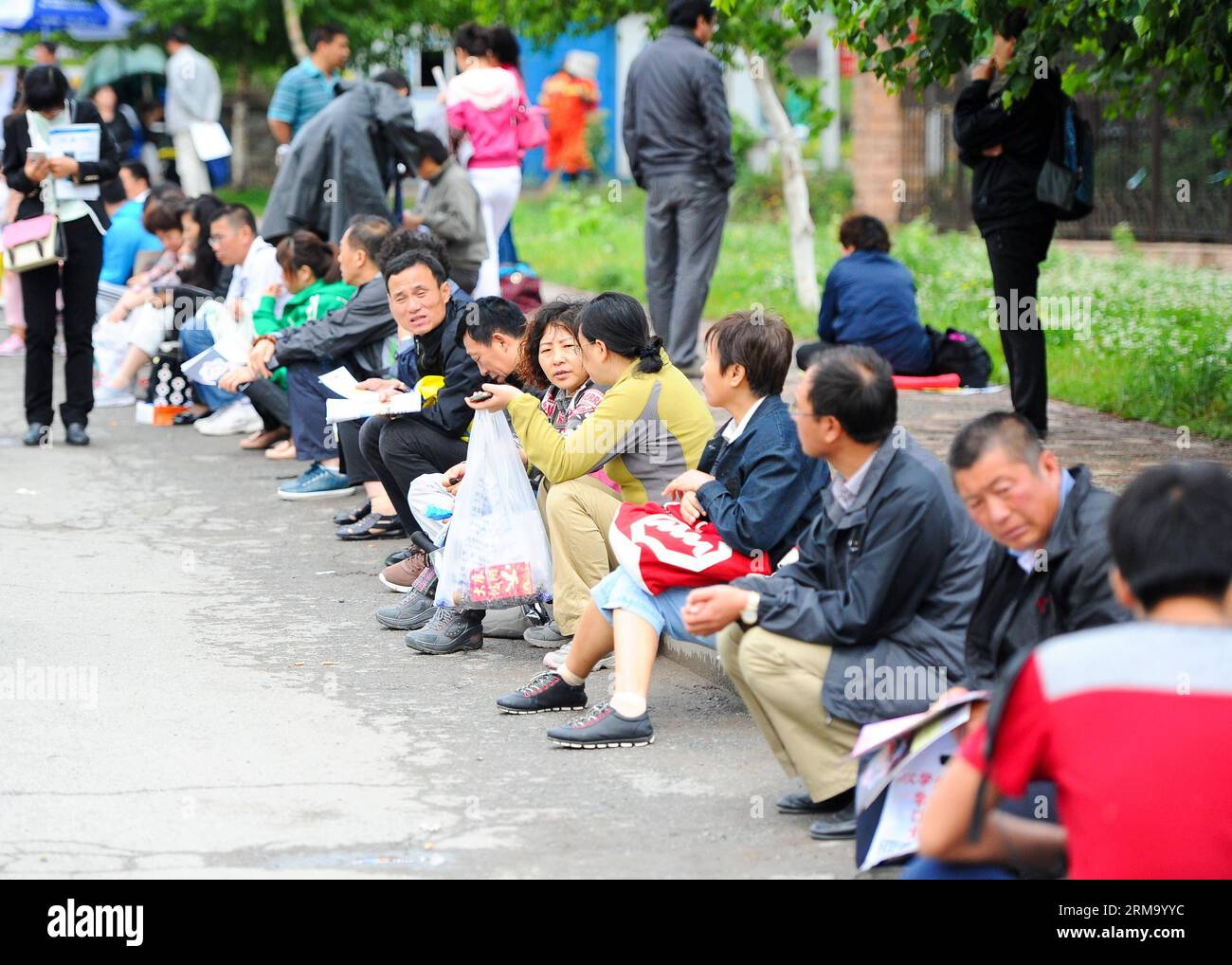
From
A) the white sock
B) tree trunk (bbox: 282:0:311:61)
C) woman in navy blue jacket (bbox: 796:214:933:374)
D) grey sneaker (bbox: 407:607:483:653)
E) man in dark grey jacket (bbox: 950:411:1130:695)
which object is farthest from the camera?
tree trunk (bbox: 282:0:311:61)

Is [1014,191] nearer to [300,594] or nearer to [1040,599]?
[300,594]

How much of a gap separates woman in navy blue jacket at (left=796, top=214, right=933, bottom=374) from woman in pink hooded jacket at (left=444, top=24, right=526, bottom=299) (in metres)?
2.25

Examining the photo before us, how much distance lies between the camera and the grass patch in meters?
9.57

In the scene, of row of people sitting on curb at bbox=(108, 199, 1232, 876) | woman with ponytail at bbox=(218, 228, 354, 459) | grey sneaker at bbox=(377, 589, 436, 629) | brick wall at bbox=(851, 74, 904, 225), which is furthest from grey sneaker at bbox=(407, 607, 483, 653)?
brick wall at bbox=(851, 74, 904, 225)

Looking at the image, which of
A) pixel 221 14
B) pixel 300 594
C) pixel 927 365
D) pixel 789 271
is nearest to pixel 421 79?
pixel 221 14

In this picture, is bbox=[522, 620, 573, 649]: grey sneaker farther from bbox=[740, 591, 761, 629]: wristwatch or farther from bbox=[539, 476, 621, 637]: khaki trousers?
bbox=[740, 591, 761, 629]: wristwatch

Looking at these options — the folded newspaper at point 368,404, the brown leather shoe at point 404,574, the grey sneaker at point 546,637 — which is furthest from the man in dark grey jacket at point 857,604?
the brown leather shoe at point 404,574

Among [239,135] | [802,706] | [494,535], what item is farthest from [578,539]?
[239,135]

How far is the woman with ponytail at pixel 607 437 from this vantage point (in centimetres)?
548

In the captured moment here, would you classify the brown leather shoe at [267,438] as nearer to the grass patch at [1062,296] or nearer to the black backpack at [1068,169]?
the grass patch at [1062,296]

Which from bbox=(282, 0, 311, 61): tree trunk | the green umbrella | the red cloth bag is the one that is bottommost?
the red cloth bag

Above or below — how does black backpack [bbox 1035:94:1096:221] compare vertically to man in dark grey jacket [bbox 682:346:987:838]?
above

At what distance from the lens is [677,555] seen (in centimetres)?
481
